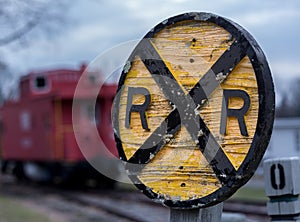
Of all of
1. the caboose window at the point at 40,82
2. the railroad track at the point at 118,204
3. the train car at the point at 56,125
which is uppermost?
the caboose window at the point at 40,82

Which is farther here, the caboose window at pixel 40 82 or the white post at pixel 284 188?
the caboose window at pixel 40 82

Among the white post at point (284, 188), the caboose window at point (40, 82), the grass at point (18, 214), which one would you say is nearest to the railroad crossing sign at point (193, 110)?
the white post at point (284, 188)

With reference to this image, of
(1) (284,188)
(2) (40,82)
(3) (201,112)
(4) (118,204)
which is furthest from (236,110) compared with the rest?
(2) (40,82)

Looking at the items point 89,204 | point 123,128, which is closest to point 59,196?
point 89,204

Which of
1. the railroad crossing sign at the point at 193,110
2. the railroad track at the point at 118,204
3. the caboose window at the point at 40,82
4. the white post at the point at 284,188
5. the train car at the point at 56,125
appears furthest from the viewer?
the caboose window at the point at 40,82

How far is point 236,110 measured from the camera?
215cm

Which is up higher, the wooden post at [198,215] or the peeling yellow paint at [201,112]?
the peeling yellow paint at [201,112]

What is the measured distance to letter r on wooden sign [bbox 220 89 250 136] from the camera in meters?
2.11

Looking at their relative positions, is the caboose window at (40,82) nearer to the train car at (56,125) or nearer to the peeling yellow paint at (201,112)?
the train car at (56,125)

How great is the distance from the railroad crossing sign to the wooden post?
57 mm

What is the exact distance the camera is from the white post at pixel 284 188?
4.01 m

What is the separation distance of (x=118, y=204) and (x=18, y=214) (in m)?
2.50

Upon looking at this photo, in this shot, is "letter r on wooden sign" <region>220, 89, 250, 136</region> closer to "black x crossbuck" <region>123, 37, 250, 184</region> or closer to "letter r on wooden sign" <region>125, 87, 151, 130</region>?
"black x crossbuck" <region>123, 37, 250, 184</region>

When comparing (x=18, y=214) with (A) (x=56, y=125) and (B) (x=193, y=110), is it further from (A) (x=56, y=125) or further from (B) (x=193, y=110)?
(B) (x=193, y=110)
